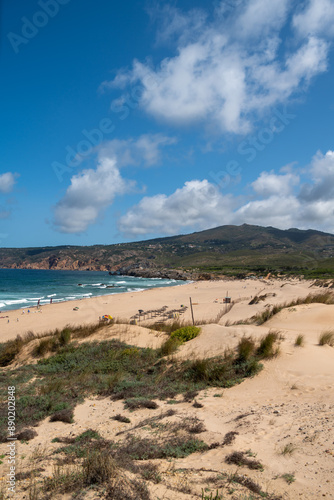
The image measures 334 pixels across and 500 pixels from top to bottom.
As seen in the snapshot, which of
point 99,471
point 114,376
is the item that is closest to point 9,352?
point 114,376

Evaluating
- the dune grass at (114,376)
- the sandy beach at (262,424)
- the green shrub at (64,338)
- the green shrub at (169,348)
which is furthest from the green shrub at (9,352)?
the green shrub at (169,348)

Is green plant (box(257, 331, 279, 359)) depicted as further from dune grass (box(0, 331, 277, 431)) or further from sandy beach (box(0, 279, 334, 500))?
sandy beach (box(0, 279, 334, 500))

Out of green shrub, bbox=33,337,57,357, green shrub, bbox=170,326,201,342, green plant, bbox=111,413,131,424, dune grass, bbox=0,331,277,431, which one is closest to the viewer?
green plant, bbox=111,413,131,424

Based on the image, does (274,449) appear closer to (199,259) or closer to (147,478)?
(147,478)

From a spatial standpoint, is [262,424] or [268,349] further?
[268,349]

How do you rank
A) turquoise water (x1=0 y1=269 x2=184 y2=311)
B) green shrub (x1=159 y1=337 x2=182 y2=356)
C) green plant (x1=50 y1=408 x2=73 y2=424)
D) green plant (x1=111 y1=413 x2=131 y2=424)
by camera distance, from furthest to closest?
turquoise water (x1=0 y1=269 x2=184 y2=311) < green shrub (x1=159 y1=337 x2=182 y2=356) < green plant (x1=50 y1=408 x2=73 y2=424) < green plant (x1=111 y1=413 x2=131 y2=424)

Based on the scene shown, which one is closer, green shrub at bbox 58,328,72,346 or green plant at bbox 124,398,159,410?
green plant at bbox 124,398,159,410

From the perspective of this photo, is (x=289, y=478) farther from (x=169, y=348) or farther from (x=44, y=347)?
(x=44, y=347)

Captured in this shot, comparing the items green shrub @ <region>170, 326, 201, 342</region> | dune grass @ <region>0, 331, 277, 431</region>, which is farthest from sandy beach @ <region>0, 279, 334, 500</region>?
green shrub @ <region>170, 326, 201, 342</region>

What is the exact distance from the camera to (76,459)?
4250mm

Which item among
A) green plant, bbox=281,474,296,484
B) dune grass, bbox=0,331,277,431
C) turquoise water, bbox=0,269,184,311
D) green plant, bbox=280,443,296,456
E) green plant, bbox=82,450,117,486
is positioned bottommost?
turquoise water, bbox=0,269,184,311

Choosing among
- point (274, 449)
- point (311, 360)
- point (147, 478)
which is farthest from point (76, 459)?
point (311, 360)

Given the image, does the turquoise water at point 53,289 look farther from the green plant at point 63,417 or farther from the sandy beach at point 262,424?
the sandy beach at point 262,424

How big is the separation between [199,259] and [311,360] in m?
141
